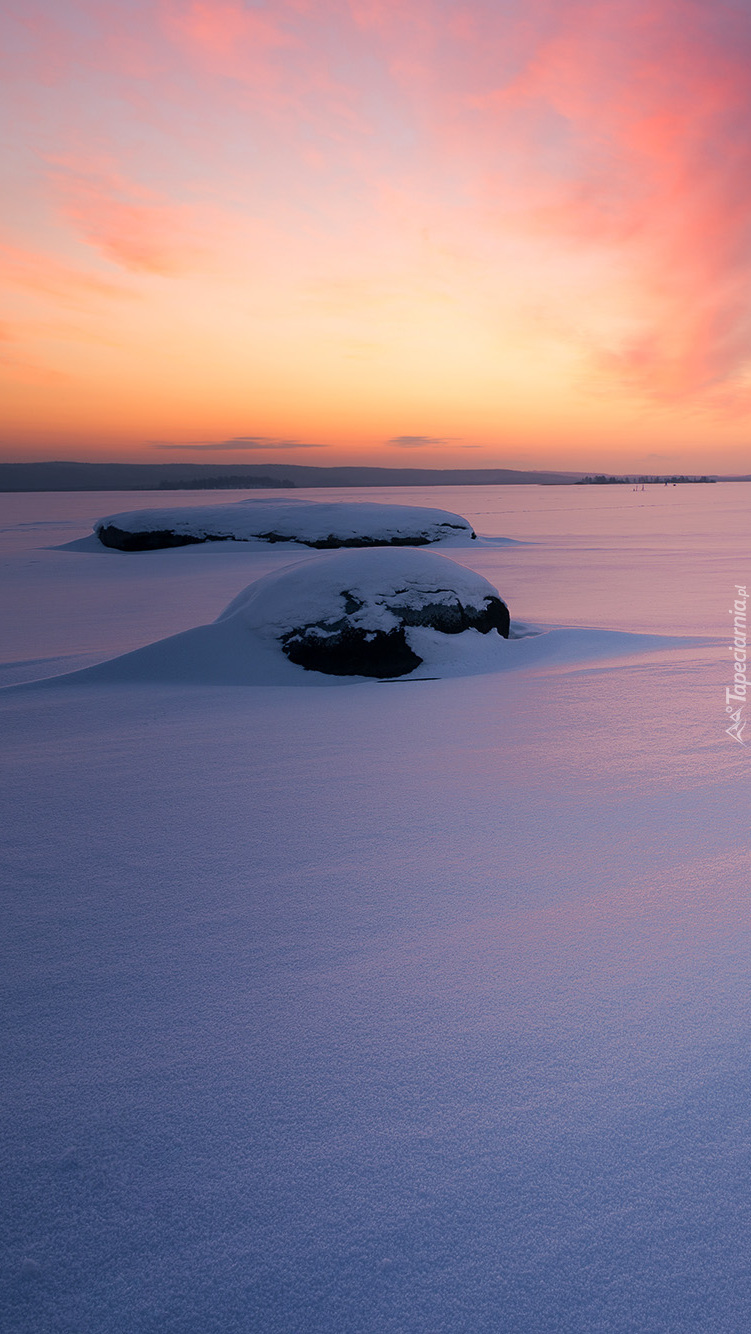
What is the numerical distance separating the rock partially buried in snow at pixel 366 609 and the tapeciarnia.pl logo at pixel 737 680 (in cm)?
138

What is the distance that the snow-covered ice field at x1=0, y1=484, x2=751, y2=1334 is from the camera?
845mm

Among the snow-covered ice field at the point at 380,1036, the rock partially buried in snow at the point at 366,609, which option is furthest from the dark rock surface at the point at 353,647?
the snow-covered ice field at the point at 380,1036

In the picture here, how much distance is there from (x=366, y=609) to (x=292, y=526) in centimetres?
884

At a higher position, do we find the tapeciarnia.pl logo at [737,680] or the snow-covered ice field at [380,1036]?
the tapeciarnia.pl logo at [737,680]

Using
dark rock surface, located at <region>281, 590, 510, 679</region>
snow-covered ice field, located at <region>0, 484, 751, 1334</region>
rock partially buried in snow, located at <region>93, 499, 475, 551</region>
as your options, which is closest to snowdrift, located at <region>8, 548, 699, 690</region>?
dark rock surface, located at <region>281, 590, 510, 679</region>

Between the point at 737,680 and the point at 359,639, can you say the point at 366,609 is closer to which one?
the point at 359,639

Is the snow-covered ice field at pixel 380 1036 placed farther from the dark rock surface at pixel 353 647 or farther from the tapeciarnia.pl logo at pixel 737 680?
the dark rock surface at pixel 353 647

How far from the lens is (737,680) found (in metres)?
3.38

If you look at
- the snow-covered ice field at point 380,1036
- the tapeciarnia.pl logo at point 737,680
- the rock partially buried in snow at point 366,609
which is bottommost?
the snow-covered ice field at point 380,1036

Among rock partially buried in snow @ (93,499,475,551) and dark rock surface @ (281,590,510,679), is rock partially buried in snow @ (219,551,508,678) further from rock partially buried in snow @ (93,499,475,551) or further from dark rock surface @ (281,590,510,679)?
rock partially buried in snow @ (93,499,475,551)

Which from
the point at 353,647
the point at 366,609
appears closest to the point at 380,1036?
the point at 353,647

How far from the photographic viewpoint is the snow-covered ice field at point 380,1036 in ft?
2.77

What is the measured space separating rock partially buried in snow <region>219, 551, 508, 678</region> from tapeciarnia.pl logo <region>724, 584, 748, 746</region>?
138 cm

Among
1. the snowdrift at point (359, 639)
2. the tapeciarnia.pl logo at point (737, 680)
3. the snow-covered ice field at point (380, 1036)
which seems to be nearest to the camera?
the snow-covered ice field at point (380, 1036)
